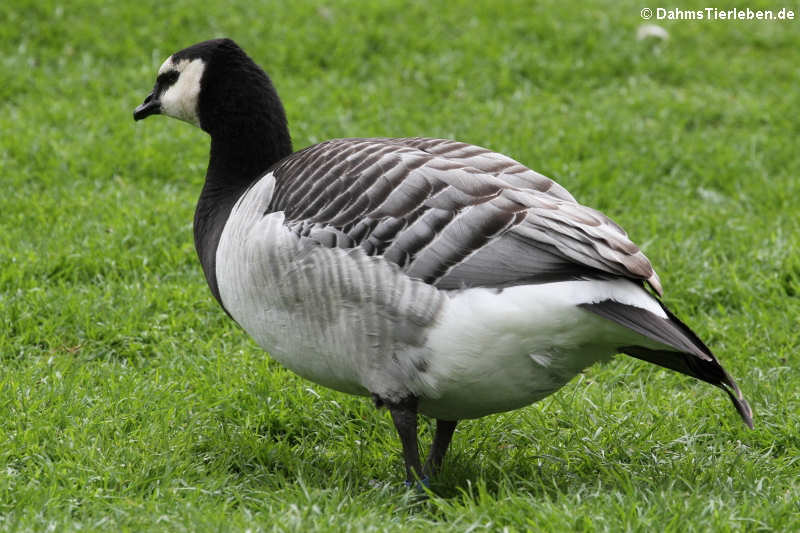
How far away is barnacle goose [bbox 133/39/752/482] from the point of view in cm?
347

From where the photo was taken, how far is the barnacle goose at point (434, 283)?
3471mm

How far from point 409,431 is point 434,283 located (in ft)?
2.13

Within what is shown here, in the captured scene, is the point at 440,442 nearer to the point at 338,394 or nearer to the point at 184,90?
the point at 338,394

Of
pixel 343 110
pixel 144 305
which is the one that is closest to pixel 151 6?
pixel 343 110

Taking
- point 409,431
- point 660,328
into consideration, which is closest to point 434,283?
point 409,431

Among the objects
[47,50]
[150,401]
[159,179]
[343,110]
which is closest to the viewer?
[150,401]

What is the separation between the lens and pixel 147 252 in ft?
20.2

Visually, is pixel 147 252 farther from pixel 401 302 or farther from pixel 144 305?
pixel 401 302

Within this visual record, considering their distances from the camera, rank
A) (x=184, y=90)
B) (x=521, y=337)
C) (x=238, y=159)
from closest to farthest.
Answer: (x=521, y=337)
(x=238, y=159)
(x=184, y=90)

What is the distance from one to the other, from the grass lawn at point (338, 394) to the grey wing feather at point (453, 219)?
842 millimetres

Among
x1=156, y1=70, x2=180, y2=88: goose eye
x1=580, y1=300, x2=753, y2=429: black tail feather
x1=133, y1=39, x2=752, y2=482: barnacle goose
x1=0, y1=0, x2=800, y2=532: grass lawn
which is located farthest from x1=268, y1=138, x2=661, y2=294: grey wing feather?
x1=156, y1=70, x2=180, y2=88: goose eye

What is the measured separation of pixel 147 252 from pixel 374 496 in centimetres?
284

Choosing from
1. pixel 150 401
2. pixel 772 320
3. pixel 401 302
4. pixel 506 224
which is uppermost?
pixel 506 224

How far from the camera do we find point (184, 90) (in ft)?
15.2
